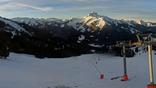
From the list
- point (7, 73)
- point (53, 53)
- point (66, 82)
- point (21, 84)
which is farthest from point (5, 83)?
point (53, 53)

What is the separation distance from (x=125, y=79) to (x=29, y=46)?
67.1 metres

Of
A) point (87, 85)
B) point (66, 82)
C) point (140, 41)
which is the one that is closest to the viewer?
point (140, 41)

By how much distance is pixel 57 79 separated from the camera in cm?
3219

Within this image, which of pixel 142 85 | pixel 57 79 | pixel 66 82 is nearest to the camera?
pixel 142 85

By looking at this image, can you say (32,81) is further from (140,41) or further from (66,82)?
(140,41)

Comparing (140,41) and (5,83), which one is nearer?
(140,41)

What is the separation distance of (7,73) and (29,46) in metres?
60.7

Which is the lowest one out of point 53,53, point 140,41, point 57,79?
point 53,53

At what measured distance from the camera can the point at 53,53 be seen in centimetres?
9162

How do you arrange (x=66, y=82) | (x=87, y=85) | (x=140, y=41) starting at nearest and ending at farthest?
(x=140, y=41) < (x=87, y=85) < (x=66, y=82)

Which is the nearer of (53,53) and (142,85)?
(142,85)

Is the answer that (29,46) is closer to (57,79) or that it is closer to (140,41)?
(57,79)

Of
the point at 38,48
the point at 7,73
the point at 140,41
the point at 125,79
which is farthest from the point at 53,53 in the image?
the point at 140,41

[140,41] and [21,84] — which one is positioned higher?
[140,41]
